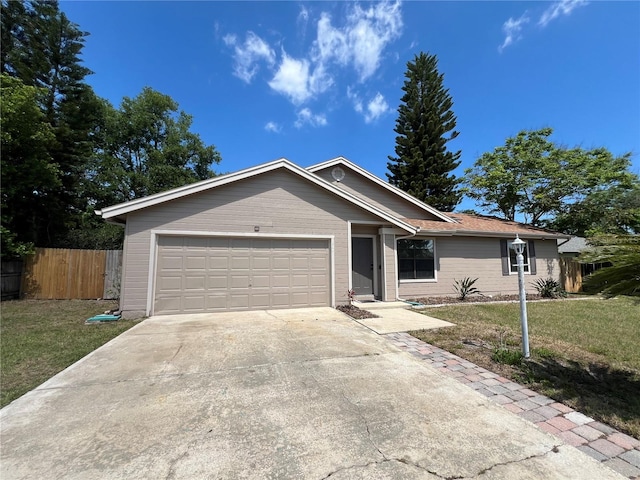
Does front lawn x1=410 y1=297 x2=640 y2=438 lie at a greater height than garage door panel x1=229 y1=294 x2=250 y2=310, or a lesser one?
lesser

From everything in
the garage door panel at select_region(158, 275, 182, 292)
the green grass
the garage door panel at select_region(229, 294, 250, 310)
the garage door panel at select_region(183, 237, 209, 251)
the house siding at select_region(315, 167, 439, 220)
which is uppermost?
the house siding at select_region(315, 167, 439, 220)

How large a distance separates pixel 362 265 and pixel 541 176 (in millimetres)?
17215

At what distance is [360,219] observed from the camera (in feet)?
32.0

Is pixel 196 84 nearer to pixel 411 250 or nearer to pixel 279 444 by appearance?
pixel 411 250

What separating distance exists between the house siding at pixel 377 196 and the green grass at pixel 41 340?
9425 mm

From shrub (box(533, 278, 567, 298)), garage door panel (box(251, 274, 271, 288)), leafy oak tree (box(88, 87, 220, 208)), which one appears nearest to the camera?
garage door panel (box(251, 274, 271, 288))

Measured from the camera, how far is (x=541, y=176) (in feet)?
65.9

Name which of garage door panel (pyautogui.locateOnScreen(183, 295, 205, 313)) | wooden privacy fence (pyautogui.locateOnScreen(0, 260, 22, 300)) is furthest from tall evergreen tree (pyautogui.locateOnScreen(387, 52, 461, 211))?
wooden privacy fence (pyautogui.locateOnScreen(0, 260, 22, 300))

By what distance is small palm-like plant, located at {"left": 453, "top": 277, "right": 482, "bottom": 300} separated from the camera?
11533 mm

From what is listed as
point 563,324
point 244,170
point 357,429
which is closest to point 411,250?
point 563,324

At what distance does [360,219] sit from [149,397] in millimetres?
7602

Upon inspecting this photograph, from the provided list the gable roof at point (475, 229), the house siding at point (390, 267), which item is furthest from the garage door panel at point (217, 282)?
the gable roof at point (475, 229)

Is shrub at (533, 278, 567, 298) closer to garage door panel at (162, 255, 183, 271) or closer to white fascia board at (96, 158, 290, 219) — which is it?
white fascia board at (96, 158, 290, 219)

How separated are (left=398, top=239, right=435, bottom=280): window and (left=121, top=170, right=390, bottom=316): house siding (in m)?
2.49
